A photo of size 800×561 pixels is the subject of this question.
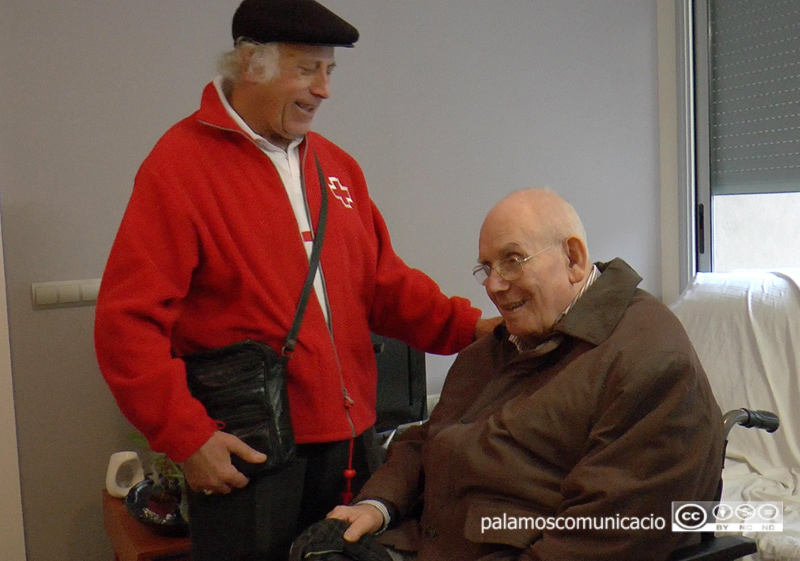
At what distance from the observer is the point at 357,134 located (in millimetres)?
2979

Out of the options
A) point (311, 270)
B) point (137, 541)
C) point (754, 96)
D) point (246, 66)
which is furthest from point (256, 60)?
point (754, 96)

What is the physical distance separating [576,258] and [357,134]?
165 centimetres

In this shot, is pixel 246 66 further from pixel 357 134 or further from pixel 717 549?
pixel 357 134

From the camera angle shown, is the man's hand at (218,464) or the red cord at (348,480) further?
the red cord at (348,480)

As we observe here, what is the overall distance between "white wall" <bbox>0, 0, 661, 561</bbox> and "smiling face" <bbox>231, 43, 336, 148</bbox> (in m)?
1.15

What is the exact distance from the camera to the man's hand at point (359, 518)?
1.43 m

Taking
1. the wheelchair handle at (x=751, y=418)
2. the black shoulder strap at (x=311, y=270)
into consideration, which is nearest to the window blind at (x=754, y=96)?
the wheelchair handle at (x=751, y=418)

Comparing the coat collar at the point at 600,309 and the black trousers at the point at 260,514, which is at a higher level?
the coat collar at the point at 600,309

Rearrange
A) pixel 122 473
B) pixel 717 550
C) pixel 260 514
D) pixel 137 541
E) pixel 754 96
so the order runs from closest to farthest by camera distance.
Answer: pixel 717 550 → pixel 260 514 → pixel 137 541 → pixel 122 473 → pixel 754 96

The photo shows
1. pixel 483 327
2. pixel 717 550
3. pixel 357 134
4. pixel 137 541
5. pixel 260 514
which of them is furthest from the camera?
pixel 357 134

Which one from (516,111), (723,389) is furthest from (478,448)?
(516,111)

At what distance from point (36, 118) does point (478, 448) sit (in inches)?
70.5

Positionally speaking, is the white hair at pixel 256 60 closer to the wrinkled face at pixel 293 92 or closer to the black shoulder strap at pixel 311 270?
the wrinkled face at pixel 293 92

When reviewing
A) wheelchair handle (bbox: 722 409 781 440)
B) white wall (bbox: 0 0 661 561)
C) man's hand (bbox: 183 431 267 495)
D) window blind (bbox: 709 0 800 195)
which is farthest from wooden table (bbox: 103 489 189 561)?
window blind (bbox: 709 0 800 195)
